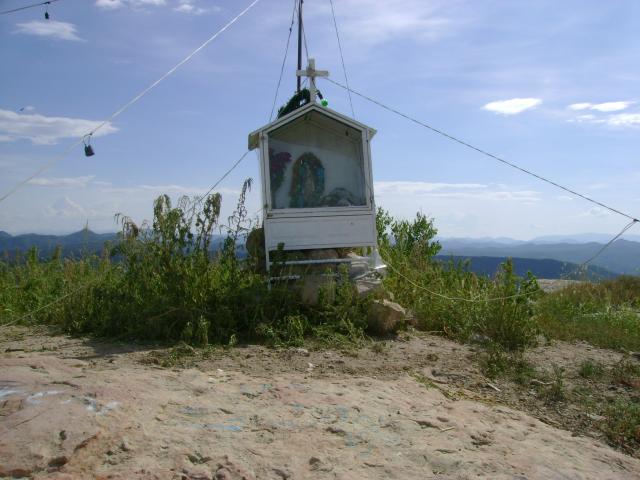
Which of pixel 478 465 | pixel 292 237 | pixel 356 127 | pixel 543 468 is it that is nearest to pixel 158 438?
pixel 478 465

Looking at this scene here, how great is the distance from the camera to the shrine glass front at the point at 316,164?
7.05 m

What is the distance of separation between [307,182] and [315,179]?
11cm

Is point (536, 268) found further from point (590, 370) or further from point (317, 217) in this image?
point (590, 370)

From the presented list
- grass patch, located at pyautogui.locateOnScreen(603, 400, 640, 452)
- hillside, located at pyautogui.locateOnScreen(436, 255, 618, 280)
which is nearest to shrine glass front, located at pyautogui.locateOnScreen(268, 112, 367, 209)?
hillside, located at pyautogui.locateOnScreen(436, 255, 618, 280)

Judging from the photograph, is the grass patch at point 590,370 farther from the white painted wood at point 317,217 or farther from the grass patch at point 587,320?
the white painted wood at point 317,217

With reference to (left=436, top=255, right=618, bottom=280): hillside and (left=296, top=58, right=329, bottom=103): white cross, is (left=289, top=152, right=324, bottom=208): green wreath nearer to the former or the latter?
(left=296, top=58, right=329, bottom=103): white cross

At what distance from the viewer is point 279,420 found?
12.0ft

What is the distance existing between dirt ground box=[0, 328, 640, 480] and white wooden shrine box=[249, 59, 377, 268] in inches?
78.5

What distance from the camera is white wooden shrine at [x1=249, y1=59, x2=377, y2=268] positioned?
22.5 feet

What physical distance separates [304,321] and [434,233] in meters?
5.61

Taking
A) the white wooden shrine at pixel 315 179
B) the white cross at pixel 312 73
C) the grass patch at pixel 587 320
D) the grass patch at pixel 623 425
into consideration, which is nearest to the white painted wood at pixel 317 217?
the white wooden shrine at pixel 315 179

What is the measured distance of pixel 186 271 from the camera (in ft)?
20.5

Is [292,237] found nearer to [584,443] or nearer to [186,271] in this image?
[186,271]

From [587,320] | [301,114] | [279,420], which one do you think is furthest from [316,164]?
[587,320]
